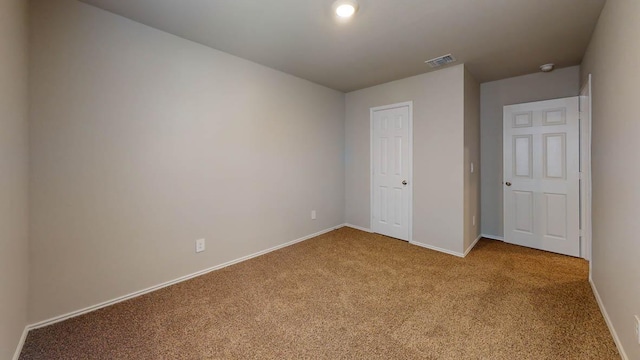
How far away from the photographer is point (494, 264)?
2943 mm

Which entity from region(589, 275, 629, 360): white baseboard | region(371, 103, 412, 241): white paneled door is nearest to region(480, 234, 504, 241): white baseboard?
region(371, 103, 412, 241): white paneled door

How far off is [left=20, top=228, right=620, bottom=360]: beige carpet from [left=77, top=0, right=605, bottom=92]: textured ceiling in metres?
2.36

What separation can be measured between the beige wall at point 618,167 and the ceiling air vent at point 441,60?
116 cm

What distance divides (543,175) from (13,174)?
518 centimetres

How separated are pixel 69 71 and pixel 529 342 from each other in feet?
12.4

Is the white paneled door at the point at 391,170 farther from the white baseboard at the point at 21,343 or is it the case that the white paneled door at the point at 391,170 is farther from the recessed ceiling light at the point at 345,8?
the white baseboard at the point at 21,343

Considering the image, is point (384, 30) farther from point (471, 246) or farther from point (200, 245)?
point (471, 246)

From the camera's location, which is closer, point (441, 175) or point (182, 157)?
point (182, 157)

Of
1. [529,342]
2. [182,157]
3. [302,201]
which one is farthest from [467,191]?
[182,157]

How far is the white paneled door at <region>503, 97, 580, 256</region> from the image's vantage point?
323 centimetres

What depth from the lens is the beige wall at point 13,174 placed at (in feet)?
4.56

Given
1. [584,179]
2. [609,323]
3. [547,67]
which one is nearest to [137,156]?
[609,323]

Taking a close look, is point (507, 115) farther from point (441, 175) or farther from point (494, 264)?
point (494, 264)

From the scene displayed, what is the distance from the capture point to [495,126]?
3.83 m
